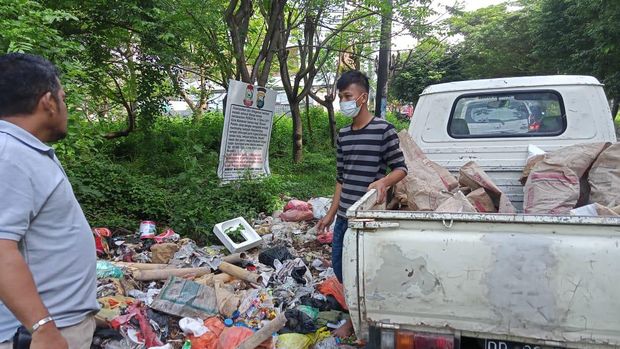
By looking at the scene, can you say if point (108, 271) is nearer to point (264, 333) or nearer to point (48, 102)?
point (264, 333)

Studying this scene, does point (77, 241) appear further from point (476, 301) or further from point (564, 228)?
point (564, 228)

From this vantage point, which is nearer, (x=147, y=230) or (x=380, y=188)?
(x=380, y=188)

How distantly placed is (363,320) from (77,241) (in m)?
1.25

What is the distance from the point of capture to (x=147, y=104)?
354 inches

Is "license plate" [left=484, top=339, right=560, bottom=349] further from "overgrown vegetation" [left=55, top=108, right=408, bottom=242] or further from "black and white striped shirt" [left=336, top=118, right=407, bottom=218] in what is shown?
"overgrown vegetation" [left=55, top=108, right=408, bottom=242]

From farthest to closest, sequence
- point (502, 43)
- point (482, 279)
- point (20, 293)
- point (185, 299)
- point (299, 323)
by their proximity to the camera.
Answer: point (502, 43) < point (185, 299) < point (299, 323) < point (482, 279) < point (20, 293)

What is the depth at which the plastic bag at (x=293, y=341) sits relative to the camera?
123 inches

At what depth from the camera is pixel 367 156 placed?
3.07 metres

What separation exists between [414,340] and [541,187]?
142 cm

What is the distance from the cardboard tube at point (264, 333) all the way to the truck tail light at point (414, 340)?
4.09 feet

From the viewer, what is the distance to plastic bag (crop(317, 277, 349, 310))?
3.69 meters

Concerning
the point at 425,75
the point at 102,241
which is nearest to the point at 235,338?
the point at 102,241

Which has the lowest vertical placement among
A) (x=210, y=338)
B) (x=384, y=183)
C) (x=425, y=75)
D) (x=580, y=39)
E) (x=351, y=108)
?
(x=210, y=338)

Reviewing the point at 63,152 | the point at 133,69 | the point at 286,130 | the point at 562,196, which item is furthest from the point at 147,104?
the point at 562,196
